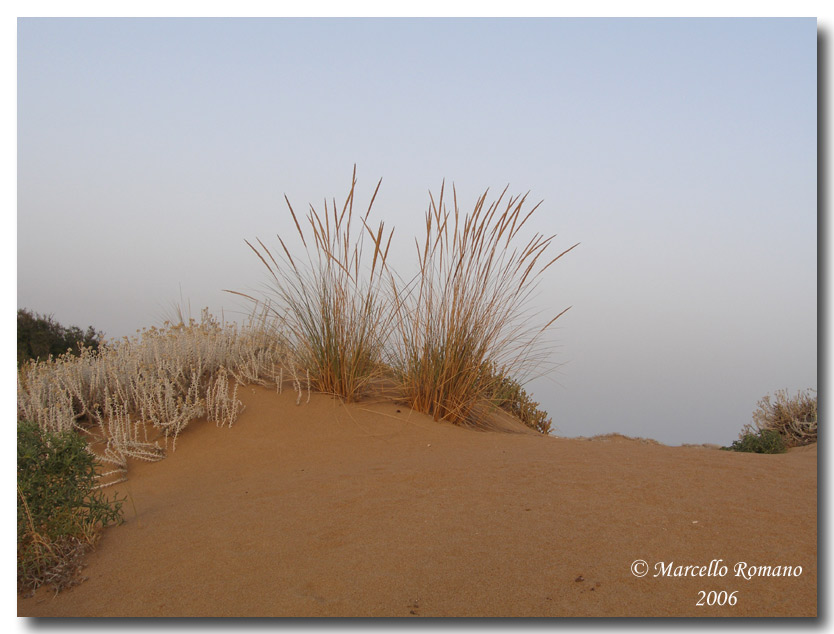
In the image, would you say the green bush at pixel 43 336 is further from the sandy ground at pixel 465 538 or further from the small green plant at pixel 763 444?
the small green plant at pixel 763 444

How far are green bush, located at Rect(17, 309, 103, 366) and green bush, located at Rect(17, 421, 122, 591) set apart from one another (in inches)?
277

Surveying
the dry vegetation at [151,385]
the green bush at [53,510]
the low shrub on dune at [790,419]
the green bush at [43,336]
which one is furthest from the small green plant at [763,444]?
the green bush at [43,336]

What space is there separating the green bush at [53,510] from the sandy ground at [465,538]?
10 centimetres

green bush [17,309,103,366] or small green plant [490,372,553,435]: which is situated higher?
green bush [17,309,103,366]

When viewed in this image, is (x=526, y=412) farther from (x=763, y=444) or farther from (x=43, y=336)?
(x=43, y=336)

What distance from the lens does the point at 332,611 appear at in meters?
2.18

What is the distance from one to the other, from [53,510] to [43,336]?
842cm

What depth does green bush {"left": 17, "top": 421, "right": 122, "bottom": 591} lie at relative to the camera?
267 centimetres

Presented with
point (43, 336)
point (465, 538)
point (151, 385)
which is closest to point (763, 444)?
point (465, 538)

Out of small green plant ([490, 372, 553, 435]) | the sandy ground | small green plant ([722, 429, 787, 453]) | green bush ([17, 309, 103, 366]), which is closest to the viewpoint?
the sandy ground

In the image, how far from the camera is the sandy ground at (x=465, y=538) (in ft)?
7.23

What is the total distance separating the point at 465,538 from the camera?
2592 millimetres

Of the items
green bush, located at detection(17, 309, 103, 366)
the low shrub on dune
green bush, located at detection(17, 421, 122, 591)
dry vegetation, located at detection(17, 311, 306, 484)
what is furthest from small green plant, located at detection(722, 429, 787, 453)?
green bush, located at detection(17, 309, 103, 366)

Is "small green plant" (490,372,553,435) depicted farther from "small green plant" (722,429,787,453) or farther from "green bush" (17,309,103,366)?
"green bush" (17,309,103,366)
